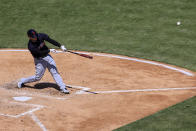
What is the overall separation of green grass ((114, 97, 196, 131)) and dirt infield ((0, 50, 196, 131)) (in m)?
0.38

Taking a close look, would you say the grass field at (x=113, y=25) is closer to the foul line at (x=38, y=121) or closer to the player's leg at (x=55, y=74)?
the player's leg at (x=55, y=74)

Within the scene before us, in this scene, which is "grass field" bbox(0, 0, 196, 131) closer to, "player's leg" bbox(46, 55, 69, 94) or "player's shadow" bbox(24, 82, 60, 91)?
"player's shadow" bbox(24, 82, 60, 91)

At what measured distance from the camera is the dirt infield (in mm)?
9859

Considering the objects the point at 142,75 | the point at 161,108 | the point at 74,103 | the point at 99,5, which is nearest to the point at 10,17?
the point at 99,5

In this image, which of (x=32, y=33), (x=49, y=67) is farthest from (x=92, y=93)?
(x=32, y=33)

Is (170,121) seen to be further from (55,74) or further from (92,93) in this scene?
(55,74)

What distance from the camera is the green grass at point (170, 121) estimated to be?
9128 mm

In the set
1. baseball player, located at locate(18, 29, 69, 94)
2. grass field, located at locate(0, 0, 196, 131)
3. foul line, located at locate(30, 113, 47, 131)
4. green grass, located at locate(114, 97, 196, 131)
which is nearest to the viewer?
green grass, located at locate(114, 97, 196, 131)

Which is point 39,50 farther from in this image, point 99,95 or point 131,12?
point 131,12

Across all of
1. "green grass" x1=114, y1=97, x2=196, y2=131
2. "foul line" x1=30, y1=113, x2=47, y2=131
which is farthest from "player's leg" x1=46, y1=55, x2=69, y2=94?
"green grass" x1=114, y1=97, x2=196, y2=131

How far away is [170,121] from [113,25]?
12676mm

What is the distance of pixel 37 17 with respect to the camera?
23422 mm

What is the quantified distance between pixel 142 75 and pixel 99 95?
2.82 meters

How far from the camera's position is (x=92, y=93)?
12203 millimetres
